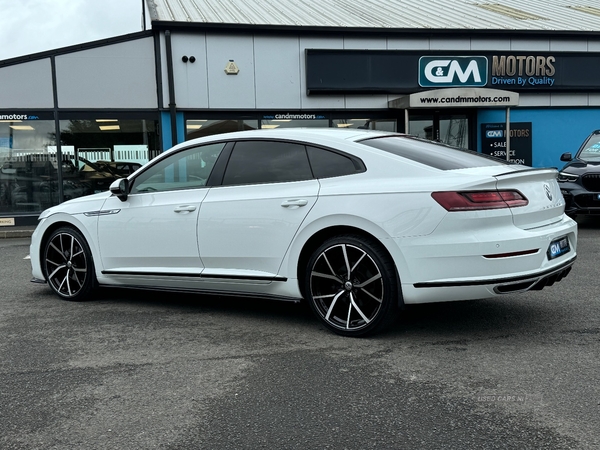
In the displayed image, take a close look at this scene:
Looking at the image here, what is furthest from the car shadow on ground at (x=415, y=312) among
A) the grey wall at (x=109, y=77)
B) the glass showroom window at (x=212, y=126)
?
the glass showroom window at (x=212, y=126)

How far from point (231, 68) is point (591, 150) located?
26.0ft

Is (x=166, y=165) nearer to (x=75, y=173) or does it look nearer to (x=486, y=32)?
(x=75, y=173)

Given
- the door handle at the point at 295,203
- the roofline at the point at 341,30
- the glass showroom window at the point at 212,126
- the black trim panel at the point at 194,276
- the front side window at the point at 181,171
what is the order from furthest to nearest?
the glass showroom window at the point at 212,126, the roofline at the point at 341,30, the front side window at the point at 181,171, the black trim panel at the point at 194,276, the door handle at the point at 295,203

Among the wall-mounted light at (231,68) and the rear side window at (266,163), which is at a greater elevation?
the wall-mounted light at (231,68)

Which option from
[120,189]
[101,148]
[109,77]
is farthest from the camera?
[101,148]

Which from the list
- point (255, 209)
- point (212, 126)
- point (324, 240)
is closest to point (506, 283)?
point (324, 240)

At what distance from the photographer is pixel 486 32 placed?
16.0 m

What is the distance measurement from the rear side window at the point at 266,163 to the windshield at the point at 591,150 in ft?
26.1

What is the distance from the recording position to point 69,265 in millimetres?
5988

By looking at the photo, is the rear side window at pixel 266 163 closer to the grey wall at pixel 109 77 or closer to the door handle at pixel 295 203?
the door handle at pixel 295 203

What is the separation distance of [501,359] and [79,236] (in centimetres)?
387

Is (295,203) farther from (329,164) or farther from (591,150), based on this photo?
(591,150)

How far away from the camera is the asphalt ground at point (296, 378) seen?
2900 millimetres

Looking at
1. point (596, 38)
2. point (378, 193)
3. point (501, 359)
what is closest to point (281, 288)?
point (378, 193)
